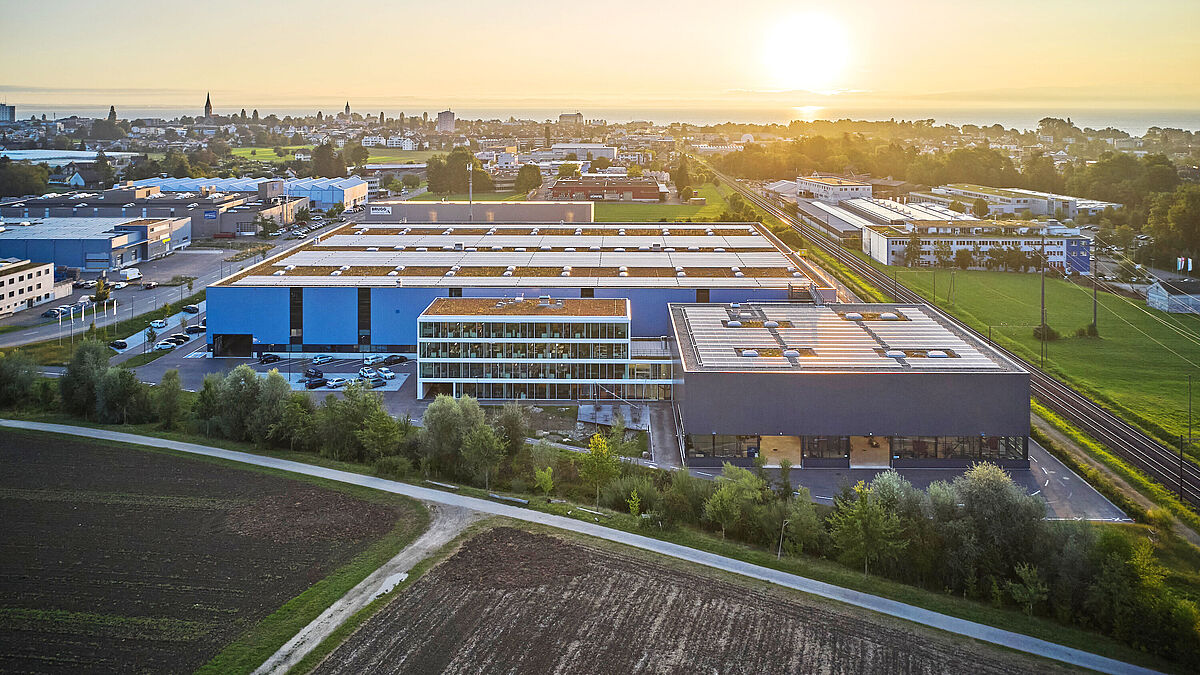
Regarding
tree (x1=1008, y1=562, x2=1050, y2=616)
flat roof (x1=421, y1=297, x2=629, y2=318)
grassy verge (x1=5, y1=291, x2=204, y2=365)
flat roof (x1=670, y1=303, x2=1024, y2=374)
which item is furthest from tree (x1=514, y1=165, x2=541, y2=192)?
tree (x1=1008, y1=562, x2=1050, y2=616)

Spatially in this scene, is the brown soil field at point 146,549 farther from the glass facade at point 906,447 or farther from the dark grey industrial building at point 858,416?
the dark grey industrial building at point 858,416

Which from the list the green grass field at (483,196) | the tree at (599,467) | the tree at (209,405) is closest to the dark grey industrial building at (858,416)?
the tree at (599,467)

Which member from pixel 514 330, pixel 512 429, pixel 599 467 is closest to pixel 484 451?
pixel 512 429

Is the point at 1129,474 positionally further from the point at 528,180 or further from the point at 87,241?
the point at 528,180

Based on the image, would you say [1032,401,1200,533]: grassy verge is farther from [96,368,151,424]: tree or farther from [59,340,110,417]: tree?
[59,340,110,417]: tree

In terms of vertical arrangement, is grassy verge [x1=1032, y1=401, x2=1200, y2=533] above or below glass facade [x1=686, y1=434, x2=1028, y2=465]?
below

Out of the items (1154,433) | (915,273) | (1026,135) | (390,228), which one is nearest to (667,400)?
(1154,433)
